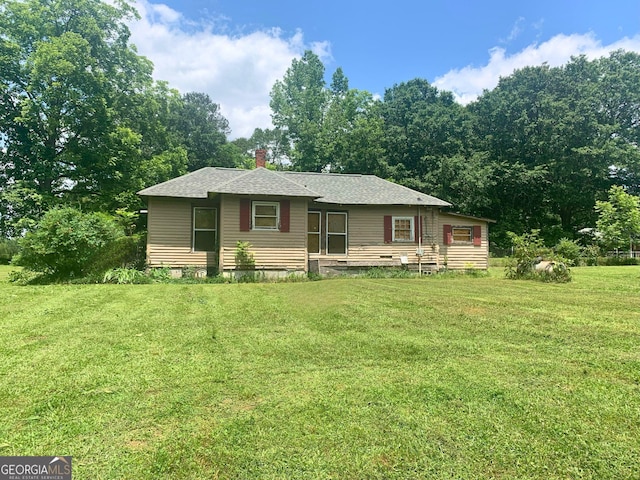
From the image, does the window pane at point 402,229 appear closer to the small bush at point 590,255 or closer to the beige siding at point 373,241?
the beige siding at point 373,241

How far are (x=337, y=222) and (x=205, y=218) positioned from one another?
5.07 metres

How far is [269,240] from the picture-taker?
44.9 feet

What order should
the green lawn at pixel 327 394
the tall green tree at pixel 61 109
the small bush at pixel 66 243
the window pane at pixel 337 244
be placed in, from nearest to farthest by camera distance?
the green lawn at pixel 327 394 → the small bush at pixel 66 243 → the window pane at pixel 337 244 → the tall green tree at pixel 61 109

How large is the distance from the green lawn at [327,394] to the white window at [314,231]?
9117mm

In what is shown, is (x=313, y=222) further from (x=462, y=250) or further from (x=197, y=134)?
(x=197, y=134)

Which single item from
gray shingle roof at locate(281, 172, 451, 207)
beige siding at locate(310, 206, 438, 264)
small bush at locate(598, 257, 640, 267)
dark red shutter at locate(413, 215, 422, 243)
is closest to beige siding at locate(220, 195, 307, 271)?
gray shingle roof at locate(281, 172, 451, 207)

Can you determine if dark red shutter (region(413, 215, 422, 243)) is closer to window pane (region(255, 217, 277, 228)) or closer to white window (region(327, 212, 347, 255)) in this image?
white window (region(327, 212, 347, 255))

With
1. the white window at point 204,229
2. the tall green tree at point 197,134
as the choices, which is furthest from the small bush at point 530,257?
the tall green tree at point 197,134

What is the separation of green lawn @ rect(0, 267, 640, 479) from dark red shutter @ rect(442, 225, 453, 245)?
33.3ft

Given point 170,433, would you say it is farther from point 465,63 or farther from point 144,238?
point 465,63

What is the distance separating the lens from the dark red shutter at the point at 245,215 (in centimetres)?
1340

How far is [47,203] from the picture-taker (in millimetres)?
20328

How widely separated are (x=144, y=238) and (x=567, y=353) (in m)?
15.0

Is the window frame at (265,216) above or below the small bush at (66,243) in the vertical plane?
above
